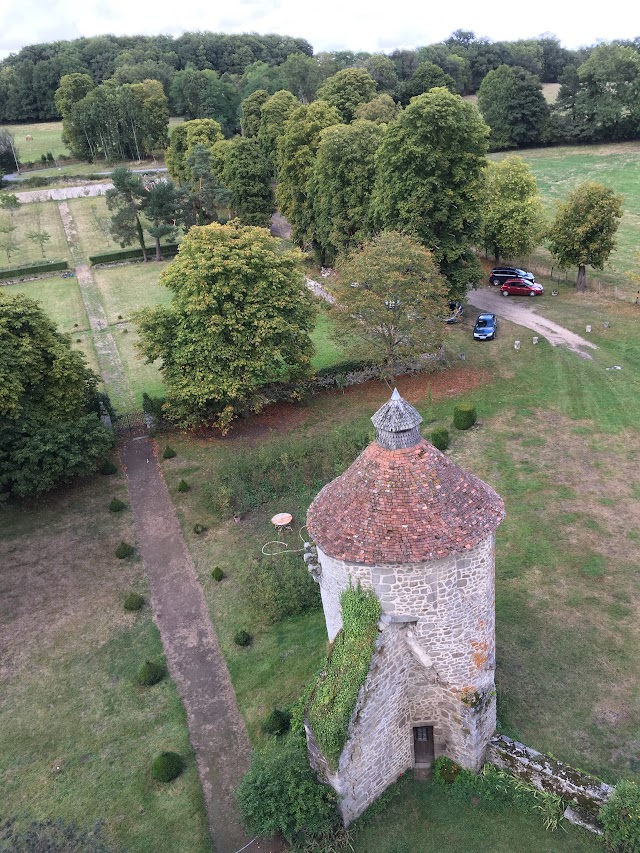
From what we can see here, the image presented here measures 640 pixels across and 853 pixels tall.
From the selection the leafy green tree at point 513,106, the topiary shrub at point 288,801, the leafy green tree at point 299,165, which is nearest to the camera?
the topiary shrub at point 288,801

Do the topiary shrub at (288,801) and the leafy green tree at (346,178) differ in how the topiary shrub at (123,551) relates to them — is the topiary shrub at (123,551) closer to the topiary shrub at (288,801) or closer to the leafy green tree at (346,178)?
the topiary shrub at (288,801)

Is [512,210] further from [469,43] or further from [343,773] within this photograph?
[469,43]

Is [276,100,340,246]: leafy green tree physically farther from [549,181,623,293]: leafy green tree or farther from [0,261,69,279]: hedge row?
[0,261,69,279]: hedge row

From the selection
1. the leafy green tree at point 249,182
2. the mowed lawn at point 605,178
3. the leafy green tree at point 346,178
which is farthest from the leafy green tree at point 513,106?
the leafy green tree at point 346,178

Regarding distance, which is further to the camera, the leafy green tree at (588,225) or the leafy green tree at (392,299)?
the leafy green tree at (588,225)

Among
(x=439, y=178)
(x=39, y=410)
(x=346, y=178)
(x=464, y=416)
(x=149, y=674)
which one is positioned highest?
(x=439, y=178)

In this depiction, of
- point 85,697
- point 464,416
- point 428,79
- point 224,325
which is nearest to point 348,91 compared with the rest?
point 428,79

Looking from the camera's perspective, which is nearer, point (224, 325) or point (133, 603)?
point (133, 603)

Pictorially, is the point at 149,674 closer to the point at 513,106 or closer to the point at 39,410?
the point at 39,410
